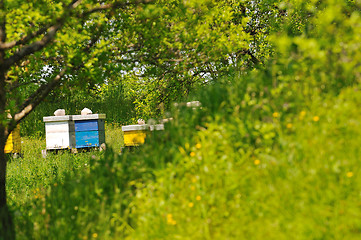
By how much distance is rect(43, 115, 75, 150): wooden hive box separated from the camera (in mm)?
11641

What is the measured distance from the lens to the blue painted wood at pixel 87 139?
11570 millimetres

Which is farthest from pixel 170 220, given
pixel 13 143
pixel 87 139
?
pixel 13 143

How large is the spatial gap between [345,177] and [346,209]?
34 cm

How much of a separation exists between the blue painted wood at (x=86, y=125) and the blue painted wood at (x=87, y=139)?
0.43ft

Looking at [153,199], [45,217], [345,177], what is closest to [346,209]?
[345,177]

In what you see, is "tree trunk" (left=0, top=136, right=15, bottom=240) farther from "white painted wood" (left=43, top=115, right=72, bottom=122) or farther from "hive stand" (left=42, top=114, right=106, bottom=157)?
"white painted wood" (left=43, top=115, right=72, bottom=122)

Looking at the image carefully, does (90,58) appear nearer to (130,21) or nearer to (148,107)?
(130,21)

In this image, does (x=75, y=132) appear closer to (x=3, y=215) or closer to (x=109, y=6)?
(x=3, y=215)

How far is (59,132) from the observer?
1170 centimetres

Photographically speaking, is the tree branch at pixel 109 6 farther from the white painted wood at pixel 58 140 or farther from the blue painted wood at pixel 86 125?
the white painted wood at pixel 58 140

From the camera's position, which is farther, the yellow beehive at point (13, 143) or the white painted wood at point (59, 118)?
the yellow beehive at point (13, 143)

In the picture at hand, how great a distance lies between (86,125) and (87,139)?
49cm

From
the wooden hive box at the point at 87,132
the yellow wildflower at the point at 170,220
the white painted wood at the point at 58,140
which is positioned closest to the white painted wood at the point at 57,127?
the white painted wood at the point at 58,140

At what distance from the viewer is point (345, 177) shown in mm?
3268
